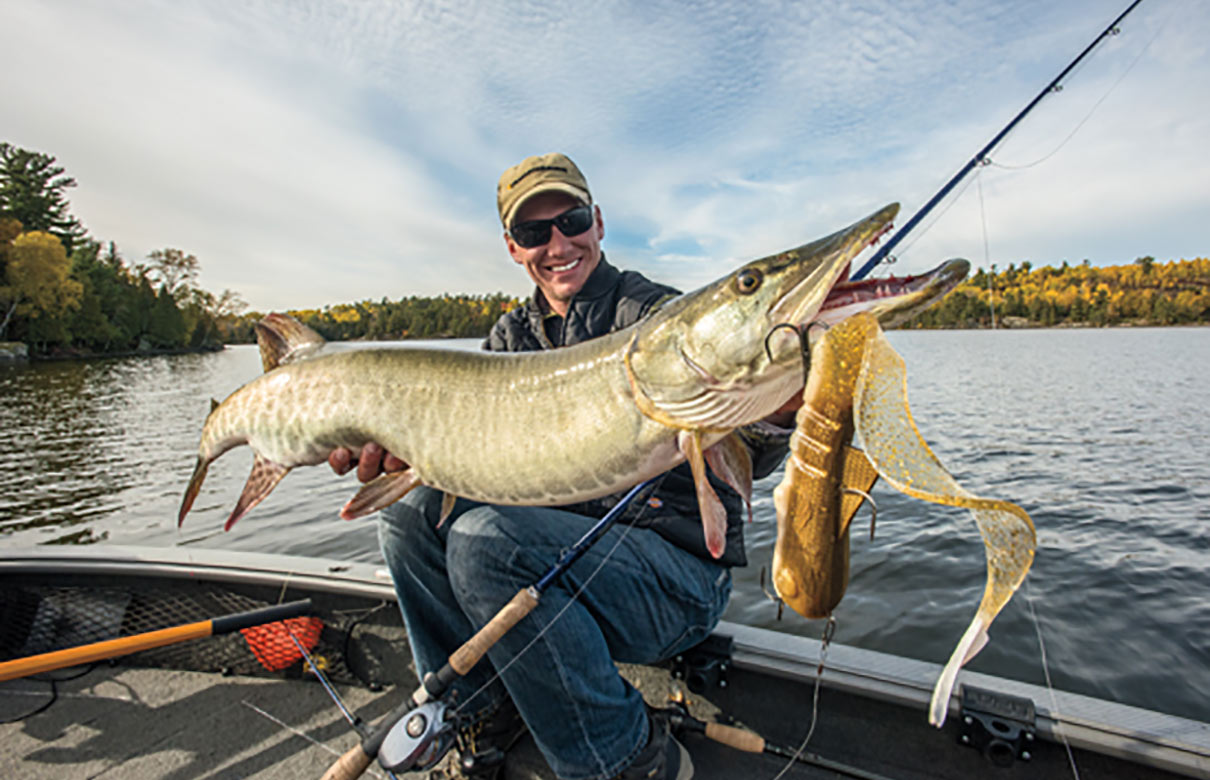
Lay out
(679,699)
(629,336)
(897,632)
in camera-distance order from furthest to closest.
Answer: (897,632)
(679,699)
(629,336)

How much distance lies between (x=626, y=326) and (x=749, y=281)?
81 centimetres

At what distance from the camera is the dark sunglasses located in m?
2.65

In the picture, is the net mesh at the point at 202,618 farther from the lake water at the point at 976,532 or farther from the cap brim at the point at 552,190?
the lake water at the point at 976,532

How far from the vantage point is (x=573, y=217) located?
2646 mm

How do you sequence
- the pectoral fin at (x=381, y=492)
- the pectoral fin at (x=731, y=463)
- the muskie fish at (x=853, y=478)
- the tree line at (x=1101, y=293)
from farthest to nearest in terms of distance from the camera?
1. the tree line at (x=1101, y=293)
2. the pectoral fin at (x=381, y=492)
3. the pectoral fin at (x=731, y=463)
4. the muskie fish at (x=853, y=478)

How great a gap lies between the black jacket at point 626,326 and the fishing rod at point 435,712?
0.19 metres

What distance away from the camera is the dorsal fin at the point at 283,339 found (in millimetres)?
2197

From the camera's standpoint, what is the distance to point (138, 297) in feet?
185

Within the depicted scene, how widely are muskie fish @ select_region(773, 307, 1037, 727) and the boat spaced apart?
98 centimetres

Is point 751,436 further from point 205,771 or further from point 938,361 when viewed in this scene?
point 938,361

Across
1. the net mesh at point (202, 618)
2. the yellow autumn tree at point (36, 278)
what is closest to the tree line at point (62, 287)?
the yellow autumn tree at point (36, 278)

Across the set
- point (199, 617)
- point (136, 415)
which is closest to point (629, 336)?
point (199, 617)

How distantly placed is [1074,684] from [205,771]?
4748 mm

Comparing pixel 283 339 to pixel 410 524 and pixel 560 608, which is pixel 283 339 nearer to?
pixel 410 524
